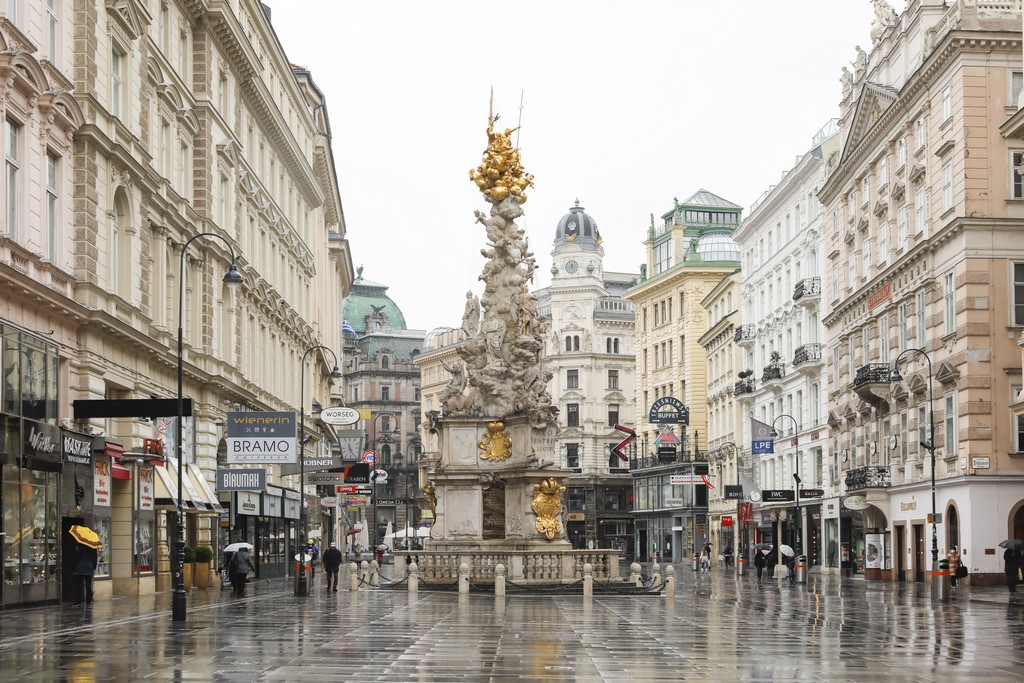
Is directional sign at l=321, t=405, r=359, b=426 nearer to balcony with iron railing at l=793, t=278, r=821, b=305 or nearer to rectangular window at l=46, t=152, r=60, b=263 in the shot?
rectangular window at l=46, t=152, r=60, b=263

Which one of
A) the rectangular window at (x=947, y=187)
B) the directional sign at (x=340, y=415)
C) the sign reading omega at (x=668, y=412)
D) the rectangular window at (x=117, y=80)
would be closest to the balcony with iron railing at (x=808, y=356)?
the sign reading omega at (x=668, y=412)

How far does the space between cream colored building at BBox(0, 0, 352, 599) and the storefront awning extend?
10 centimetres

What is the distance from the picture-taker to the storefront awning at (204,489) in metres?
47.6

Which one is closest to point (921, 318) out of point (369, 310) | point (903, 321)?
point (903, 321)

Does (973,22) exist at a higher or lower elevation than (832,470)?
higher

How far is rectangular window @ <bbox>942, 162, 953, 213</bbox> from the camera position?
54.8m

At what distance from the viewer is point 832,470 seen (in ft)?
249

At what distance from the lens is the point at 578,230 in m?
151

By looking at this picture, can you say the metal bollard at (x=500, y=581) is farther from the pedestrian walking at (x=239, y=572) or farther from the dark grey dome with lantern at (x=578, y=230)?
the dark grey dome with lantern at (x=578, y=230)

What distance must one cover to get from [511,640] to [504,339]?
2224cm

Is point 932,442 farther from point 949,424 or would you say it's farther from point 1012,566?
point 1012,566

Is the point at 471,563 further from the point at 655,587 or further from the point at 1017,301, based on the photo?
the point at 1017,301

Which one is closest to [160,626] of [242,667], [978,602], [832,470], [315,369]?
[242,667]

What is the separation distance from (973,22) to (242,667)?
4239 centimetres
